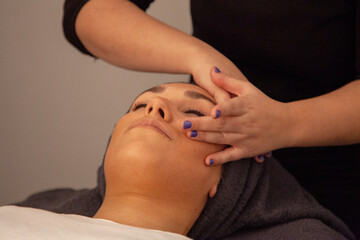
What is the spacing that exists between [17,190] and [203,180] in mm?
1616

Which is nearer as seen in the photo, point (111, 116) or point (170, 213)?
point (170, 213)

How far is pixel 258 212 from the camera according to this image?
968 mm

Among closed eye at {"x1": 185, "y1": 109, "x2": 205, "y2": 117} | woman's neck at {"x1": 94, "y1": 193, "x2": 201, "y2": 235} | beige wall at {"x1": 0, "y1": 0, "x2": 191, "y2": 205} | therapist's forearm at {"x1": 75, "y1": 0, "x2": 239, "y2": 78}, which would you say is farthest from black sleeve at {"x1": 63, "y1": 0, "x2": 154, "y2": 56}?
beige wall at {"x1": 0, "y1": 0, "x2": 191, "y2": 205}

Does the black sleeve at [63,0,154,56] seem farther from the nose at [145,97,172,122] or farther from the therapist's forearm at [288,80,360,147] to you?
the therapist's forearm at [288,80,360,147]

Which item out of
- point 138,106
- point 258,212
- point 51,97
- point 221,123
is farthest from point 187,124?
point 51,97

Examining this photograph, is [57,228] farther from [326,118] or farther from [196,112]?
[326,118]

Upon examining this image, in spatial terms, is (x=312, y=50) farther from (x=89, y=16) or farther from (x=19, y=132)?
(x=19, y=132)

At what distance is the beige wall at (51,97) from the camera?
1.94 m

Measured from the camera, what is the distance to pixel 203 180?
881mm

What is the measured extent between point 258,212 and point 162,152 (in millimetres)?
339

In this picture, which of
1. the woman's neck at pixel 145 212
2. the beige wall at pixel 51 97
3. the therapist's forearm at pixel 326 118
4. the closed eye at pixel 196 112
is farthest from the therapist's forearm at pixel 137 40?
the beige wall at pixel 51 97

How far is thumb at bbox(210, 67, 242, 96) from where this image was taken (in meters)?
0.86

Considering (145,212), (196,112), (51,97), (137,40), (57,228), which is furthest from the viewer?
(51,97)

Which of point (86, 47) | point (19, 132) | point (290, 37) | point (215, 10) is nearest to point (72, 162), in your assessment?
point (19, 132)
